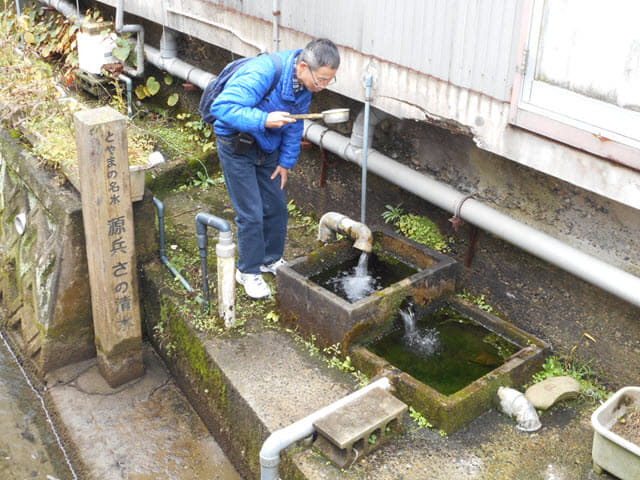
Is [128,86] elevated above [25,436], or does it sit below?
above

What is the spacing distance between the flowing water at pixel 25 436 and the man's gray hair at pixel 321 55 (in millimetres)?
3997

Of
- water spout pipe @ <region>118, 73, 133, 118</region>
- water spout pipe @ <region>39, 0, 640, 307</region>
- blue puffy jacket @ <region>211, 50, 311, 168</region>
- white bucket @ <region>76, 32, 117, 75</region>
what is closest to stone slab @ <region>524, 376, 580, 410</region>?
water spout pipe @ <region>39, 0, 640, 307</region>

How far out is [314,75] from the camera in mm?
4988

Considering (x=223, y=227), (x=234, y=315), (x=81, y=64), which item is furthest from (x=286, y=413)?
(x=81, y=64)

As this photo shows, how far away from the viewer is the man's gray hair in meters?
4.88

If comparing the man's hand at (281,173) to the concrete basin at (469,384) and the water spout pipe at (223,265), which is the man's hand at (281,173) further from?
the concrete basin at (469,384)

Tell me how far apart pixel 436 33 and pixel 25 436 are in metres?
5.05

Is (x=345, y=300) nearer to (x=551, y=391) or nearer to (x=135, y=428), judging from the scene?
(x=551, y=391)

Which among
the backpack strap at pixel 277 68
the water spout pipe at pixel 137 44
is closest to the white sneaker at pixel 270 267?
the backpack strap at pixel 277 68

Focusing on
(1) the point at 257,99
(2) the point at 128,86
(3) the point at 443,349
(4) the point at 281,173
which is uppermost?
(1) the point at 257,99

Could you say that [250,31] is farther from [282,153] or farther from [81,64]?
[81,64]

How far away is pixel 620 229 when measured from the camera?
4777 mm

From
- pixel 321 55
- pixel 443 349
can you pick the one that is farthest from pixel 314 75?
Result: pixel 443 349

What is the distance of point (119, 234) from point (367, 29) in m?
2.78
